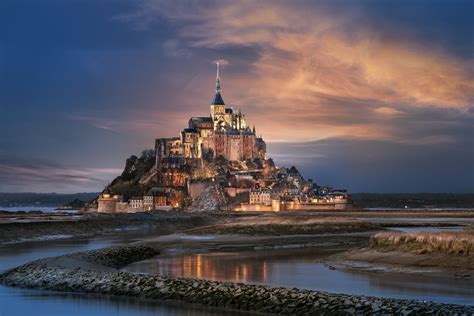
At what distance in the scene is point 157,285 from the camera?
18453mm

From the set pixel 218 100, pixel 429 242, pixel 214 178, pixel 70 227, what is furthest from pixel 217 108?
pixel 429 242

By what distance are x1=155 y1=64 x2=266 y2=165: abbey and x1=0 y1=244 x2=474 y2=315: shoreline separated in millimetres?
140103

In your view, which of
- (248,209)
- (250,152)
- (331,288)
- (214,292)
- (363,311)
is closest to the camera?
(363,311)

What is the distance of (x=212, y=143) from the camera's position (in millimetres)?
165625

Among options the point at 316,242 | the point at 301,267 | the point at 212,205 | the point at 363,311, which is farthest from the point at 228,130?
the point at 363,311

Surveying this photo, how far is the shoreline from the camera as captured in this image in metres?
13.9

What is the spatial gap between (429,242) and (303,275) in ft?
16.9

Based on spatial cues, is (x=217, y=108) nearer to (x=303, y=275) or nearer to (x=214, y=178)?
(x=214, y=178)

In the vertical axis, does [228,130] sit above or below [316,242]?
above

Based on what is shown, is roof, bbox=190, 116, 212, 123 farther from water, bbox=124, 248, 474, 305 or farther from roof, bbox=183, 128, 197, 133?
water, bbox=124, 248, 474, 305

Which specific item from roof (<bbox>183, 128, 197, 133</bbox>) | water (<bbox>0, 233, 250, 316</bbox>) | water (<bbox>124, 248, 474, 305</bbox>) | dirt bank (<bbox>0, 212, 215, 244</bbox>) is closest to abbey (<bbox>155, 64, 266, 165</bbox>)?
roof (<bbox>183, 128, 197, 133</bbox>)

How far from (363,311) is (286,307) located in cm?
202

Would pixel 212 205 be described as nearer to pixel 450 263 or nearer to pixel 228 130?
pixel 228 130

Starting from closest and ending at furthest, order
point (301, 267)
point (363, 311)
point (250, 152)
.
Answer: point (363, 311), point (301, 267), point (250, 152)
